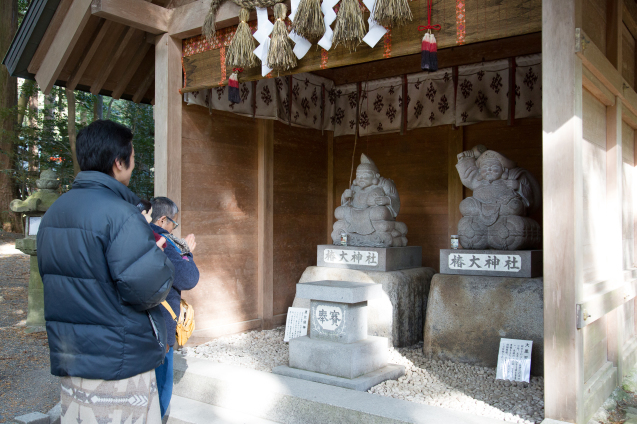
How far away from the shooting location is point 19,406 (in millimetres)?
3852

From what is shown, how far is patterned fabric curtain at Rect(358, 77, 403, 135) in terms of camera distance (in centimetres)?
658

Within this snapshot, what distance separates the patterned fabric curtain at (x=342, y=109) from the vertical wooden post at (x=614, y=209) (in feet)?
12.2

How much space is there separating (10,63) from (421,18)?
4.33 meters

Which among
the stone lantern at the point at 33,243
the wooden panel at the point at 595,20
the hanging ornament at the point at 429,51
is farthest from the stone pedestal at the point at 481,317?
the stone lantern at the point at 33,243

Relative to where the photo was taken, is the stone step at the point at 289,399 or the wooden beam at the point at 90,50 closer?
the stone step at the point at 289,399

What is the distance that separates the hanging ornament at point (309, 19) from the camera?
3586mm

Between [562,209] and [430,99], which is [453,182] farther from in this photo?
[562,209]

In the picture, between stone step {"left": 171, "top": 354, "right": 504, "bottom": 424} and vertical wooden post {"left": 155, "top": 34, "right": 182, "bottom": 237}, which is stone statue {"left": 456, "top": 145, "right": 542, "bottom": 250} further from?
vertical wooden post {"left": 155, "top": 34, "right": 182, "bottom": 237}

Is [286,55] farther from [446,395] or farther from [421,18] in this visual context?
[446,395]

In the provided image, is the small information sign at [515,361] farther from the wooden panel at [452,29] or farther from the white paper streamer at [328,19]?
the white paper streamer at [328,19]

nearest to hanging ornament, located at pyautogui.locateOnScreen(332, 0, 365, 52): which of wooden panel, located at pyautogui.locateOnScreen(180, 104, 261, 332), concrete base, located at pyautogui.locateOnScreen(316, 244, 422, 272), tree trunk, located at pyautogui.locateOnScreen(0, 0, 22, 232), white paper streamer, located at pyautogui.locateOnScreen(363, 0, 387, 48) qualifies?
white paper streamer, located at pyautogui.locateOnScreen(363, 0, 387, 48)

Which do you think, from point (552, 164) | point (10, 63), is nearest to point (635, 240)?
point (552, 164)

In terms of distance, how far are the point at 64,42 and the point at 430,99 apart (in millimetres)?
4267

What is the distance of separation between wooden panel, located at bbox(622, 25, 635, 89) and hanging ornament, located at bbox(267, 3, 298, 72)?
9.56ft
